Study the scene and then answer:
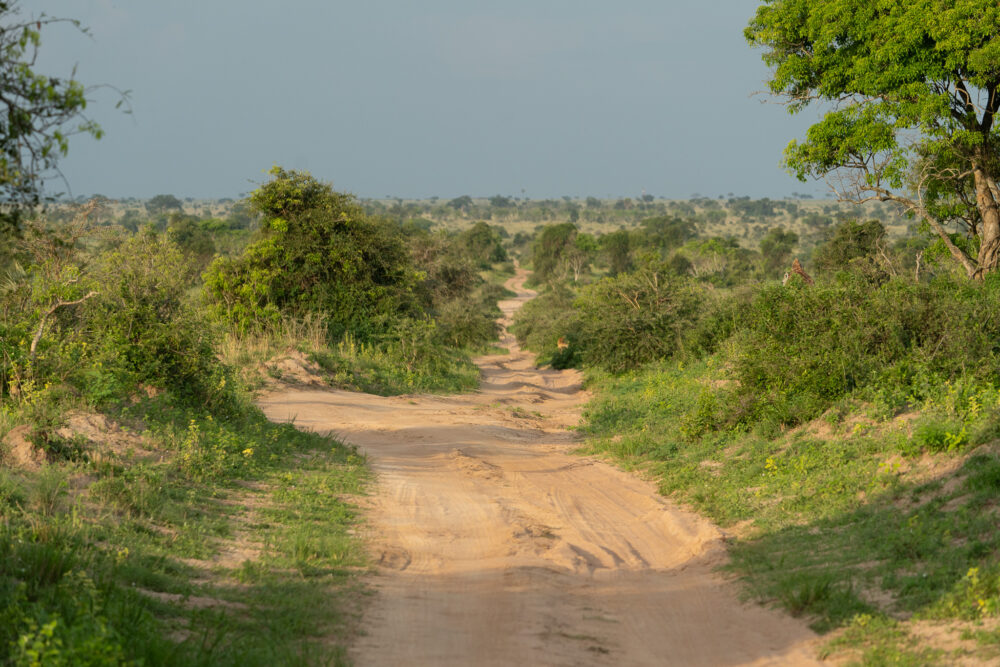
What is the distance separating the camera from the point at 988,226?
15.8 m

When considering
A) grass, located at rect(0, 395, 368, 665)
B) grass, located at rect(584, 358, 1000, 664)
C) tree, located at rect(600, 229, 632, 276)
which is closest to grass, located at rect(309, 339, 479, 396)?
grass, located at rect(584, 358, 1000, 664)

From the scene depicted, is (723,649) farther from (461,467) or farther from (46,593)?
(461,467)

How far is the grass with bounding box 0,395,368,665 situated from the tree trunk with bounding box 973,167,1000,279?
41.3 ft

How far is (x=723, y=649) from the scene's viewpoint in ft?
18.5

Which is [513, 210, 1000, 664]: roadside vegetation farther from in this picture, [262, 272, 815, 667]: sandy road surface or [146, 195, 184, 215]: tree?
[146, 195, 184, 215]: tree

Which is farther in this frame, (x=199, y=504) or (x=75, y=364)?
(x=75, y=364)

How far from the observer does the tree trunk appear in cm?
1570

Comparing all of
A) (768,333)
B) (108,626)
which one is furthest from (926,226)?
(108,626)

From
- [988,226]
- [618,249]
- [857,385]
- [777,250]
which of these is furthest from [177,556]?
[618,249]

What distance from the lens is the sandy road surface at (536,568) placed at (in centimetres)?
548

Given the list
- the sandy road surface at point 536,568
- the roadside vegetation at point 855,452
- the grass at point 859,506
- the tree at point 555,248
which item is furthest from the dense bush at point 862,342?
the tree at point 555,248

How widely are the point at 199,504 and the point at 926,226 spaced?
653 inches

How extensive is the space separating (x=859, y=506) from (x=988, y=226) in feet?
34.4

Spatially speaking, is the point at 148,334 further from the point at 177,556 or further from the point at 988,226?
the point at 988,226
